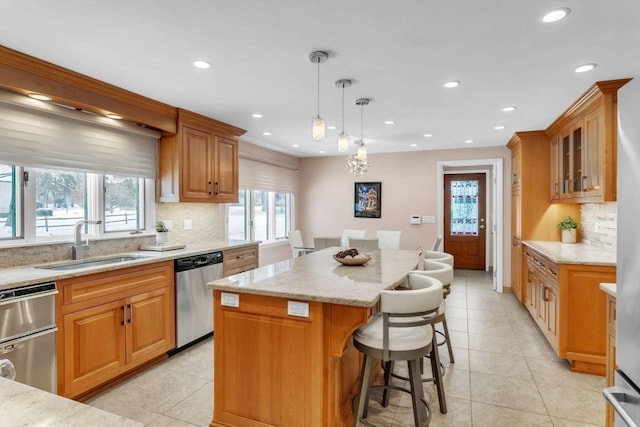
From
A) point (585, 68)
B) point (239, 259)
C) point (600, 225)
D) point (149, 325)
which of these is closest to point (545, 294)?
point (600, 225)

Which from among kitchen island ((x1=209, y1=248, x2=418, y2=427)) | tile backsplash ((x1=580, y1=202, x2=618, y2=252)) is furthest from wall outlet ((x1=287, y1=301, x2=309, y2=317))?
tile backsplash ((x1=580, y1=202, x2=618, y2=252))

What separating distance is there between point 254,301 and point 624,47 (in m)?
2.80

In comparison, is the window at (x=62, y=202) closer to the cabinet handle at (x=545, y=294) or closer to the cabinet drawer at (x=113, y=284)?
the cabinet drawer at (x=113, y=284)

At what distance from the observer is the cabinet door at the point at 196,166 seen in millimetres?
3732

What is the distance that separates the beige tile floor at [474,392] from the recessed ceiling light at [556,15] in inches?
94.9

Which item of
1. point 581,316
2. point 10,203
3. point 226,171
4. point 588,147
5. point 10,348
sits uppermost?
point 588,147

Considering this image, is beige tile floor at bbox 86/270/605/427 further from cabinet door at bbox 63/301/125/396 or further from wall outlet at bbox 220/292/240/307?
wall outlet at bbox 220/292/240/307

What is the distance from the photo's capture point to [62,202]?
296 centimetres

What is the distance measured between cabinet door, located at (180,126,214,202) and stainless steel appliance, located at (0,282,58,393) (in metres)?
1.70

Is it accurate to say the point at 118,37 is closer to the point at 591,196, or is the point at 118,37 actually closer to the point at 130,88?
the point at 130,88

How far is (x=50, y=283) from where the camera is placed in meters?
2.19

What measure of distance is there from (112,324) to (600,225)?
15.5 feet

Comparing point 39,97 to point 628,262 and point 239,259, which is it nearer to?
point 239,259

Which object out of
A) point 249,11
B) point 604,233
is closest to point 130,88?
point 249,11
